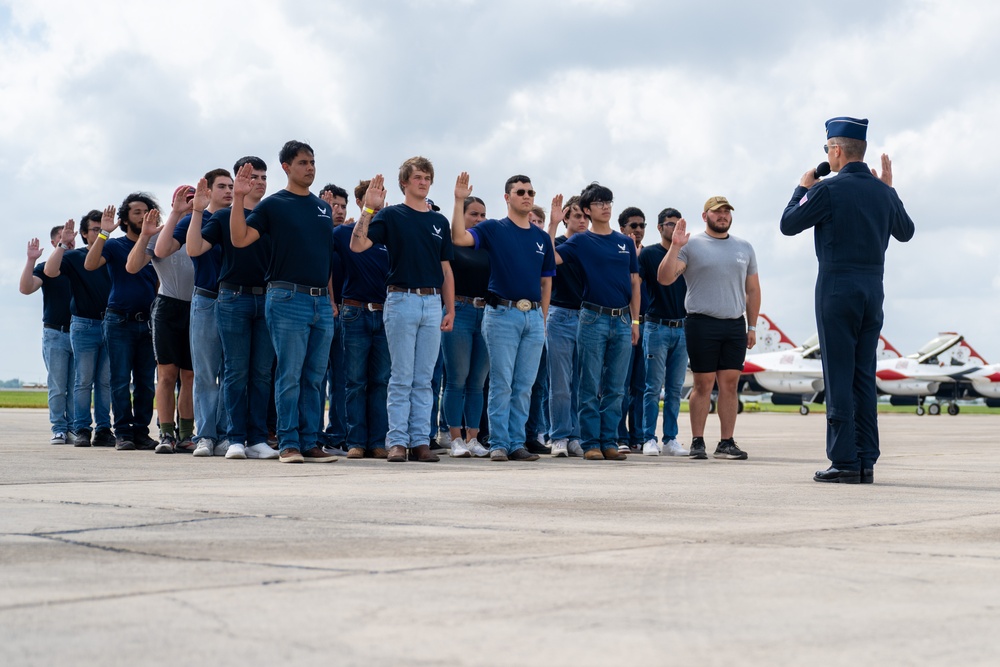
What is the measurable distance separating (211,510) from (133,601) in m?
1.96

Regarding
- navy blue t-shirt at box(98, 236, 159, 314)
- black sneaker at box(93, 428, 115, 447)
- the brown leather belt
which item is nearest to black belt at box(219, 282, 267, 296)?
the brown leather belt

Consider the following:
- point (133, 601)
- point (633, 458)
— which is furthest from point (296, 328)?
point (133, 601)

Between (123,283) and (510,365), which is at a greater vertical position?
(123,283)

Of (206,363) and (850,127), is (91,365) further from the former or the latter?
(850,127)

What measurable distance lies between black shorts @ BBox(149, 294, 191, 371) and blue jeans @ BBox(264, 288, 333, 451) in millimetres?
1584

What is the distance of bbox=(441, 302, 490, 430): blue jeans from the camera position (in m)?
9.35

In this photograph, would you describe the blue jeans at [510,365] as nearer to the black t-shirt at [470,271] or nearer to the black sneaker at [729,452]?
the black t-shirt at [470,271]

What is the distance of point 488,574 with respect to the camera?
3.19m

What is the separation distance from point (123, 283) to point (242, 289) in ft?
7.63

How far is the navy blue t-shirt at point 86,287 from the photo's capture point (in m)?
10.8

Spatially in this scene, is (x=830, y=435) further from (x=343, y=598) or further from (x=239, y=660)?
(x=239, y=660)

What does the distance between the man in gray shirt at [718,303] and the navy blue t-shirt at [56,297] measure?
5.63 metres

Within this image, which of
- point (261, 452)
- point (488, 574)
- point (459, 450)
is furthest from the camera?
point (459, 450)

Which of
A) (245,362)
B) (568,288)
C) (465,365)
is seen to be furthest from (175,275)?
(568,288)
